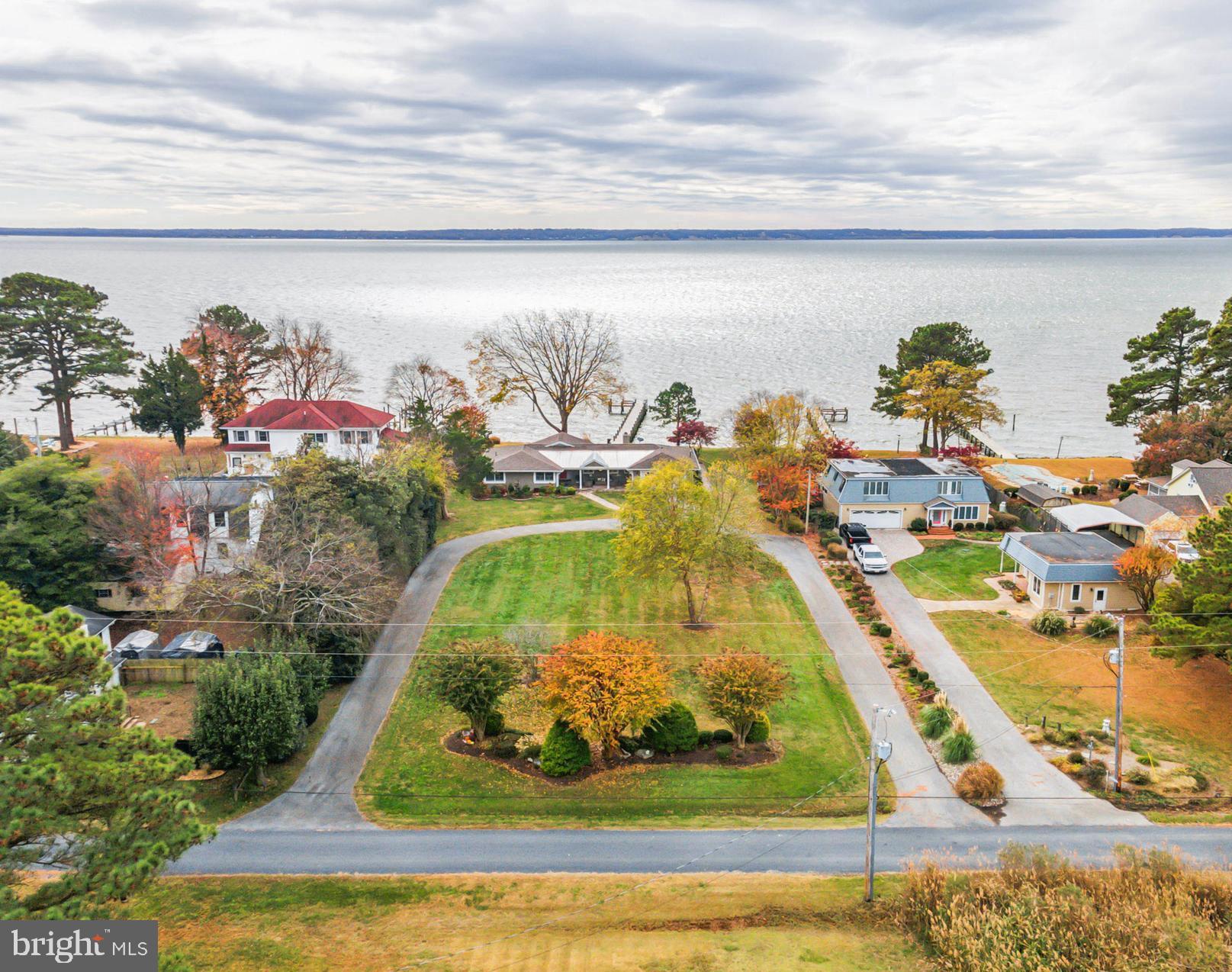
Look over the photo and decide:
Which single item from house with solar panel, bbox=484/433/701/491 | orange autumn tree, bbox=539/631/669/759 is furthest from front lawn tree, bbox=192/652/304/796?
house with solar panel, bbox=484/433/701/491

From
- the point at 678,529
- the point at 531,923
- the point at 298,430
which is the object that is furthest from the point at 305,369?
the point at 531,923

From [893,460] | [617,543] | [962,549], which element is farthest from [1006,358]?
[617,543]

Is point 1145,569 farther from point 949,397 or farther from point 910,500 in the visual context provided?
point 949,397

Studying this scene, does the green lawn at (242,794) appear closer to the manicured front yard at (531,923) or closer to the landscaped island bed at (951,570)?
the manicured front yard at (531,923)

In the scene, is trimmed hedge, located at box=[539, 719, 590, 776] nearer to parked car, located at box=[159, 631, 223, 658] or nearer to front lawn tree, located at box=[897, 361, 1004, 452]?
parked car, located at box=[159, 631, 223, 658]

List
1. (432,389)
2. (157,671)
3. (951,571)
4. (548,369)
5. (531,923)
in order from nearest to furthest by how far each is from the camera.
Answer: (531,923), (157,671), (951,571), (432,389), (548,369)

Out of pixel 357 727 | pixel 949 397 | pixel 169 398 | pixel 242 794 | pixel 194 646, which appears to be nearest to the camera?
pixel 242 794
